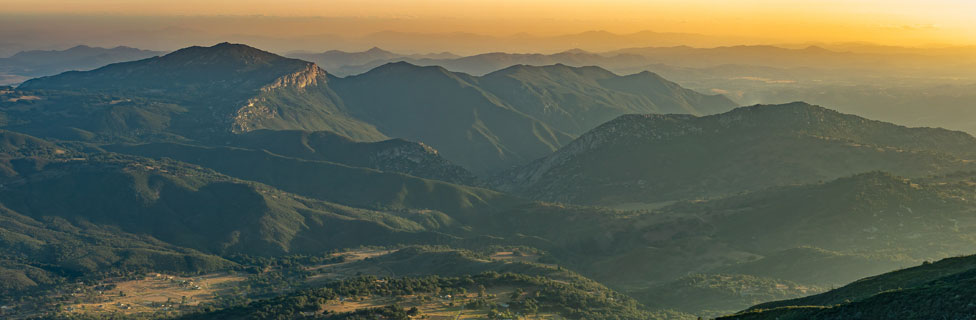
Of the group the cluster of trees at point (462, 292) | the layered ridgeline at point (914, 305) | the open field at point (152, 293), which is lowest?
the open field at point (152, 293)

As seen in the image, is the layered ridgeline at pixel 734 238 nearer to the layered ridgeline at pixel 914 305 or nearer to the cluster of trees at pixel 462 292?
the cluster of trees at pixel 462 292

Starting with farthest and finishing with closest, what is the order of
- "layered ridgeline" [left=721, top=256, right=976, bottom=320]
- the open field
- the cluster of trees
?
the open field → the cluster of trees → "layered ridgeline" [left=721, top=256, right=976, bottom=320]

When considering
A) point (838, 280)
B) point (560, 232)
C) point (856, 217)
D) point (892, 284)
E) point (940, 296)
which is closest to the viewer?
point (940, 296)

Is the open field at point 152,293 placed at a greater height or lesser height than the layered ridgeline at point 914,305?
lesser

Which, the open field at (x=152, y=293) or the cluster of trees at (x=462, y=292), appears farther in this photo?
the open field at (x=152, y=293)

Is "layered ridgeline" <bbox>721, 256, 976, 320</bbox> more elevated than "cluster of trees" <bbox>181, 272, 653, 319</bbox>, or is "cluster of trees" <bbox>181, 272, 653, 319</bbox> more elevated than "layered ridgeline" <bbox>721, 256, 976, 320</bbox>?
"layered ridgeline" <bbox>721, 256, 976, 320</bbox>

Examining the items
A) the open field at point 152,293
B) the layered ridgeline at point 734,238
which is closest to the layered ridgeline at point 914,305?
the layered ridgeline at point 734,238

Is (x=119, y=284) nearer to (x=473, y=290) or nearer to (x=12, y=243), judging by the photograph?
(x=12, y=243)

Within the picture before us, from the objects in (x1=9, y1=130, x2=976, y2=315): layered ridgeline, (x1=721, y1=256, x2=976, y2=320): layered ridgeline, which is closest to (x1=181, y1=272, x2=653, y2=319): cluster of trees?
(x1=9, y1=130, x2=976, y2=315): layered ridgeline

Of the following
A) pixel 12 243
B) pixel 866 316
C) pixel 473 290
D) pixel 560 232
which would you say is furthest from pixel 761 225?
pixel 12 243

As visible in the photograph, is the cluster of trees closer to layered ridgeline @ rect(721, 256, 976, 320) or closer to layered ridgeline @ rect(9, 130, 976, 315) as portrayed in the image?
layered ridgeline @ rect(9, 130, 976, 315)

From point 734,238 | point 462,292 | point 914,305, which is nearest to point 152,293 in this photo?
point 462,292
